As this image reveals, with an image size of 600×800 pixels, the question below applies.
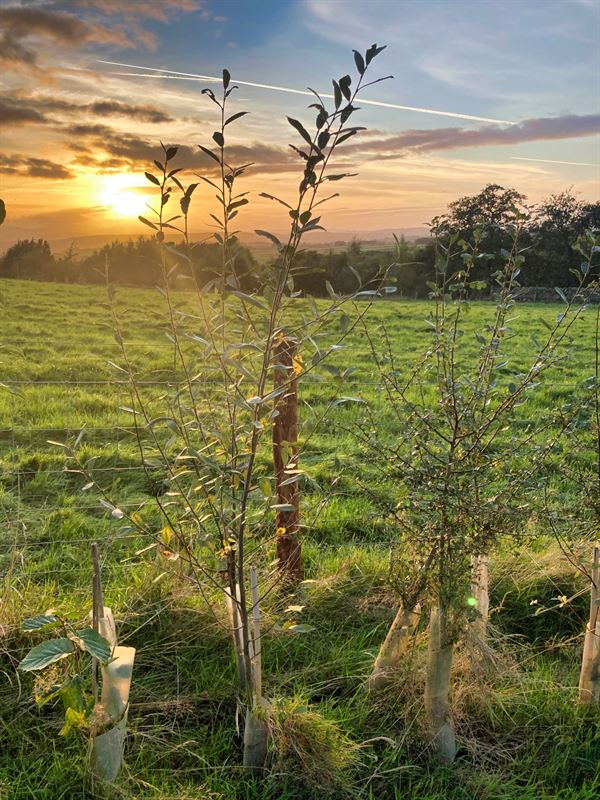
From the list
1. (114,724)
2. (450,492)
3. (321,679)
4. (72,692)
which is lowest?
(321,679)

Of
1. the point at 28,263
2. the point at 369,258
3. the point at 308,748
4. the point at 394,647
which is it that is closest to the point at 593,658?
the point at 394,647

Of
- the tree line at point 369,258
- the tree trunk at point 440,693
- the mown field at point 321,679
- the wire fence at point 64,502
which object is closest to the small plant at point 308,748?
the mown field at point 321,679

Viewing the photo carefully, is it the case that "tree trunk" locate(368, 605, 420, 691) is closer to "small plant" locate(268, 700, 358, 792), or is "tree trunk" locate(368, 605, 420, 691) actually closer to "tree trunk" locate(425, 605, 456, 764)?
"tree trunk" locate(425, 605, 456, 764)

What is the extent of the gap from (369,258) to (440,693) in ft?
6.16

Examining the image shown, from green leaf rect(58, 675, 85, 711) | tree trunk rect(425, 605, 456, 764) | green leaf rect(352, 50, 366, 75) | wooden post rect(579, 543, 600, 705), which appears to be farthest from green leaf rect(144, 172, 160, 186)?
wooden post rect(579, 543, 600, 705)

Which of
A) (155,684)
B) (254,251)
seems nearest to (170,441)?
(254,251)

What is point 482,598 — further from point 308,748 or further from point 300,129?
point 300,129

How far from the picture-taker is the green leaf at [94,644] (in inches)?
96.8

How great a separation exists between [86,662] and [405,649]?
1.48m

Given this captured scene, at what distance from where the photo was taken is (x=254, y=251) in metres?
2.79

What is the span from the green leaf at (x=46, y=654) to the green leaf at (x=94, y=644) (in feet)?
0.23

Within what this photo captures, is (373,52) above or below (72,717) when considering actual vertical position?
above

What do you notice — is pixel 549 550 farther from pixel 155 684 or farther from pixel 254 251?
pixel 254 251

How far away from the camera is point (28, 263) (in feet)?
83.1
